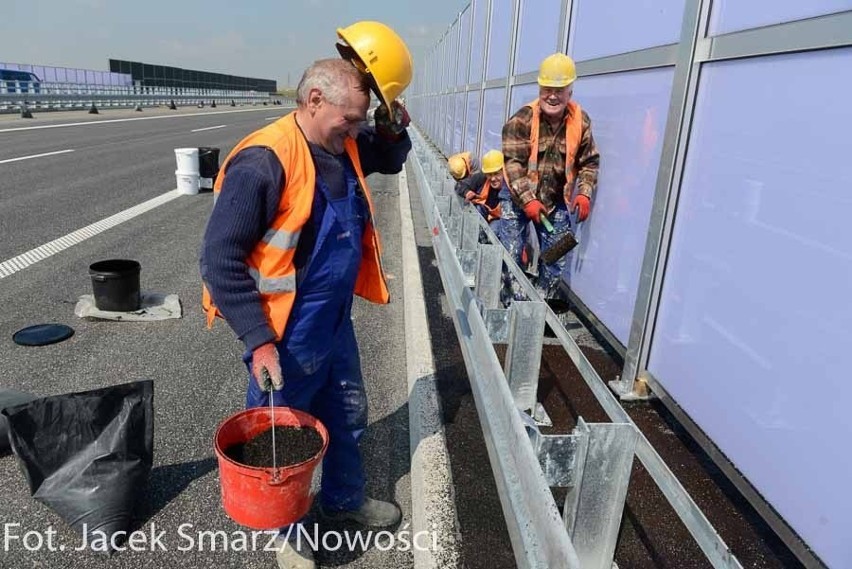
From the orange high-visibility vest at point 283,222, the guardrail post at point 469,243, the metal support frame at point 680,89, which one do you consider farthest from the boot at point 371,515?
the guardrail post at point 469,243

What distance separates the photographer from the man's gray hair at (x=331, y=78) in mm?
2191

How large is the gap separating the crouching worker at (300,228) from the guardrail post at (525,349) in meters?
1.06

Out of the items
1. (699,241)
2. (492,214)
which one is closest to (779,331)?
(699,241)

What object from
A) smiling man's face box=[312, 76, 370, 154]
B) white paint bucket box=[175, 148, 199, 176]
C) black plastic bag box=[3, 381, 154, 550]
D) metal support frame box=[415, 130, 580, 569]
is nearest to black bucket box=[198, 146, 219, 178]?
white paint bucket box=[175, 148, 199, 176]

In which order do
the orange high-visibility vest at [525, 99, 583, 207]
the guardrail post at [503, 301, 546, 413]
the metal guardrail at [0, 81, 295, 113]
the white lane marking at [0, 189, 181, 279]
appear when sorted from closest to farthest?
1. the guardrail post at [503, 301, 546, 413]
2. the orange high-visibility vest at [525, 99, 583, 207]
3. the white lane marking at [0, 189, 181, 279]
4. the metal guardrail at [0, 81, 295, 113]

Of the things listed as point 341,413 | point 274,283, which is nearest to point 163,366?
point 341,413

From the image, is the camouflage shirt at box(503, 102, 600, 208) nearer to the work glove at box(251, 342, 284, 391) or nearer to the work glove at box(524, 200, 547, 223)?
the work glove at box(524, 200, 547, 223)

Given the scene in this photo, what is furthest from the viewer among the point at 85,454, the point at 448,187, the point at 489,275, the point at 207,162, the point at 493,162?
the point at 207,162

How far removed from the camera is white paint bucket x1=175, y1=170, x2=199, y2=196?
424 inches

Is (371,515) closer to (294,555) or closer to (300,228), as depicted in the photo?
(294,555)

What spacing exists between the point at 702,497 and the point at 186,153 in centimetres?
1032

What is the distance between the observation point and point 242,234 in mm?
2131

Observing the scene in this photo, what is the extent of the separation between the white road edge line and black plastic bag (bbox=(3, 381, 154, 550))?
129 centimetres

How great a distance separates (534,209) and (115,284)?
3.37 meters
